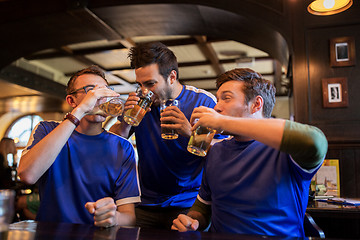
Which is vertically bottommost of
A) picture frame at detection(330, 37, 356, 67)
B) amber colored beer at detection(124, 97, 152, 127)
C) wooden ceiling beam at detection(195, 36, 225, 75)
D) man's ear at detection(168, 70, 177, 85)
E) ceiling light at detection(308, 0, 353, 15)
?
→ amber colored beer at detection(124, 97, 152, 127)

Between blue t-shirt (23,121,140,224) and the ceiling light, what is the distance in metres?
2.09

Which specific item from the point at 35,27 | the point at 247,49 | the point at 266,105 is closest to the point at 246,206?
the point at 266,105

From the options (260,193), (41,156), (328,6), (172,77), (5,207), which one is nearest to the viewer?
(5,207)

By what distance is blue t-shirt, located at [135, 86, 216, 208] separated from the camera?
2.03 m

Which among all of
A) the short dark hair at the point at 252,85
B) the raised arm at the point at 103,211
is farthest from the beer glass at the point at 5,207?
the short dark hair at the point at 252,85

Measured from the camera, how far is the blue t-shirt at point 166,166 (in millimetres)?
2033

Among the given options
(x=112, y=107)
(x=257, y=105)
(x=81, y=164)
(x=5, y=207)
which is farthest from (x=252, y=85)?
(x=5, y=207)

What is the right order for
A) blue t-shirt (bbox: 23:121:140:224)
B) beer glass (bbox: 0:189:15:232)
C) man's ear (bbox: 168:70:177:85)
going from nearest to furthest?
beer glass (bbox: 0:189:15:232) < blue t-shirt (bbox: 23:121:140:224) < man's ear (bbox: 168:70:177:85)

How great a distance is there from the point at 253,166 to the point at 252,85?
41 cm

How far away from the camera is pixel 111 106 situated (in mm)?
1600

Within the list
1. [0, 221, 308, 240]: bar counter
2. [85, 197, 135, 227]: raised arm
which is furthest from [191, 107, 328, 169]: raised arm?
[85, 197, 135, 227]: raised arm

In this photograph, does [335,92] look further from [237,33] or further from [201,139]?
[201,139]

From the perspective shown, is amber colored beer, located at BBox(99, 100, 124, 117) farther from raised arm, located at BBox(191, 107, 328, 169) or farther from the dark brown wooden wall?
the dark brown wooden wall

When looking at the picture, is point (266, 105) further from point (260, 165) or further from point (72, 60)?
point (72, 60)
